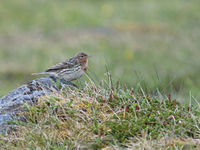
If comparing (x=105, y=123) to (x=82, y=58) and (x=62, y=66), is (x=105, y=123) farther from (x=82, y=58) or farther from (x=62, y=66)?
(x=82, y=58)

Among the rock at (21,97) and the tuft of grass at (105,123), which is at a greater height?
the rock at (21,97)

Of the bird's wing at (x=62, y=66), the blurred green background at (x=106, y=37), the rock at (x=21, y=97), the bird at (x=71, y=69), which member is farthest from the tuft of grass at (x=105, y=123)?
the blurred green background at (x=106, y=37)

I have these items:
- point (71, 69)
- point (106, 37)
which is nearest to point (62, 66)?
point (71, 69)

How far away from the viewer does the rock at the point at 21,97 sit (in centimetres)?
→ 569

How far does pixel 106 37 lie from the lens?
60.9ft

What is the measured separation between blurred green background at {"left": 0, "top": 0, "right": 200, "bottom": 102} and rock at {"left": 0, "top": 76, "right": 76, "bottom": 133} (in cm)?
578

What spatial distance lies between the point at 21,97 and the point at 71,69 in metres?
1.55

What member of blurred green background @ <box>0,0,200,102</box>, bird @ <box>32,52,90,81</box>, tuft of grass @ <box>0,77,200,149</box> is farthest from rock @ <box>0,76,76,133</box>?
blurred green background @ <box>0,0,200,102</box>

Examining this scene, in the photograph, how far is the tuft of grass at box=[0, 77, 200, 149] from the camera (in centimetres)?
513

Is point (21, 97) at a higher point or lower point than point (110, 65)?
lower

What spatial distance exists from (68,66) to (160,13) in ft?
52.4

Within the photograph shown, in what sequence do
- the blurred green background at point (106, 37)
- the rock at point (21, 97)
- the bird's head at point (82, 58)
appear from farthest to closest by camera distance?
1. the blurred green background at point (106, 37)
2. the bird's head at point (82, 58)
3. the rock at point (21, 97)

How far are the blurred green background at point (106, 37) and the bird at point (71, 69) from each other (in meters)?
4.59

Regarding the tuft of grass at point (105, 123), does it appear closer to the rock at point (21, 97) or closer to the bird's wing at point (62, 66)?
the rock at point (21, 97)
